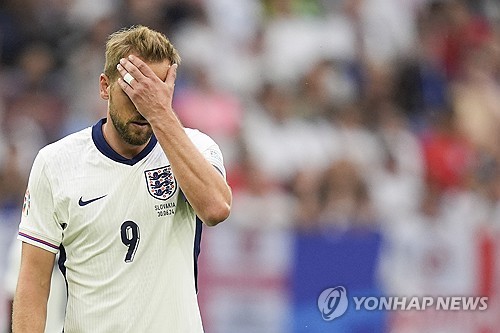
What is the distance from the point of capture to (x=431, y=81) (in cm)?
1238

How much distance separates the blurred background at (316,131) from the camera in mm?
8555

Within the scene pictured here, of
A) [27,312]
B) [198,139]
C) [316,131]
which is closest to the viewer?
[27,312]

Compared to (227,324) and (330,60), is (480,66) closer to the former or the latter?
(330,60)

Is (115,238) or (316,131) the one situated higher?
(316,131)

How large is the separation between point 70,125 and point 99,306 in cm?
625

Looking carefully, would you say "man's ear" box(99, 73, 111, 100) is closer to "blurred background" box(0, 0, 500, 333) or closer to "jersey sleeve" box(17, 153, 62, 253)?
"jersey sleeve" box(17, 153, 62, 253)

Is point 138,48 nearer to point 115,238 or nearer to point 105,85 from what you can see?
point 105,85

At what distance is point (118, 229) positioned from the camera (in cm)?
423

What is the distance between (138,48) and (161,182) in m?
0.53

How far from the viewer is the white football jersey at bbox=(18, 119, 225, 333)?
422 cm

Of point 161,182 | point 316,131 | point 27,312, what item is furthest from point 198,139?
point 316,131

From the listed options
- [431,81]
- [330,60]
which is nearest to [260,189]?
[330,60]

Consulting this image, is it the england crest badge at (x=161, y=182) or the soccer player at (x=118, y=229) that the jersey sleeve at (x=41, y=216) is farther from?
the england crest badge at (x=161, y=182)

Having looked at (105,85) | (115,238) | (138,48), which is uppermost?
(138,48)
